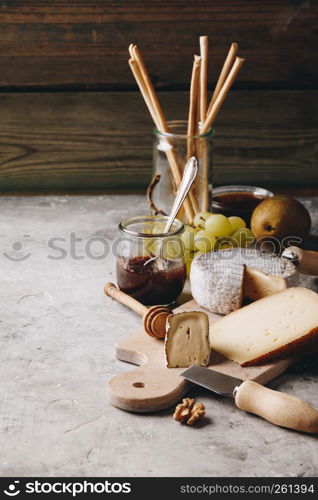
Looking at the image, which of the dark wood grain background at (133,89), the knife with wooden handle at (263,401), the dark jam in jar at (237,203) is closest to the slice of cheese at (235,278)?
the knife with wooden handle at (263,401)

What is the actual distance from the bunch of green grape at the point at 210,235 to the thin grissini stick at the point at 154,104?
0.15 feet

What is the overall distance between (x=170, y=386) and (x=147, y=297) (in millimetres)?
317

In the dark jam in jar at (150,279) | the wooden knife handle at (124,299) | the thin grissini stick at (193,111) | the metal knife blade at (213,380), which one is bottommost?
the metal knife blade at (213,380)

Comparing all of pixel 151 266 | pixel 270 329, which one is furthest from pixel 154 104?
pixel 270 329

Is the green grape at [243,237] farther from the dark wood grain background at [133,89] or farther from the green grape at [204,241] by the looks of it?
the dark wood grain background at [133,89]

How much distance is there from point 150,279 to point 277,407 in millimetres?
422

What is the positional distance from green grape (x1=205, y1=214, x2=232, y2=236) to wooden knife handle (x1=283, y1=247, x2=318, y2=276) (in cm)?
14

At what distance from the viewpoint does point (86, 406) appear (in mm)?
1031

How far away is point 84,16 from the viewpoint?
6.32 feet

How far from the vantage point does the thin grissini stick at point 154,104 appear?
1555 millimetres

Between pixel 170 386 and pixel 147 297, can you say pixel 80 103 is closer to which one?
pixel 147 297
